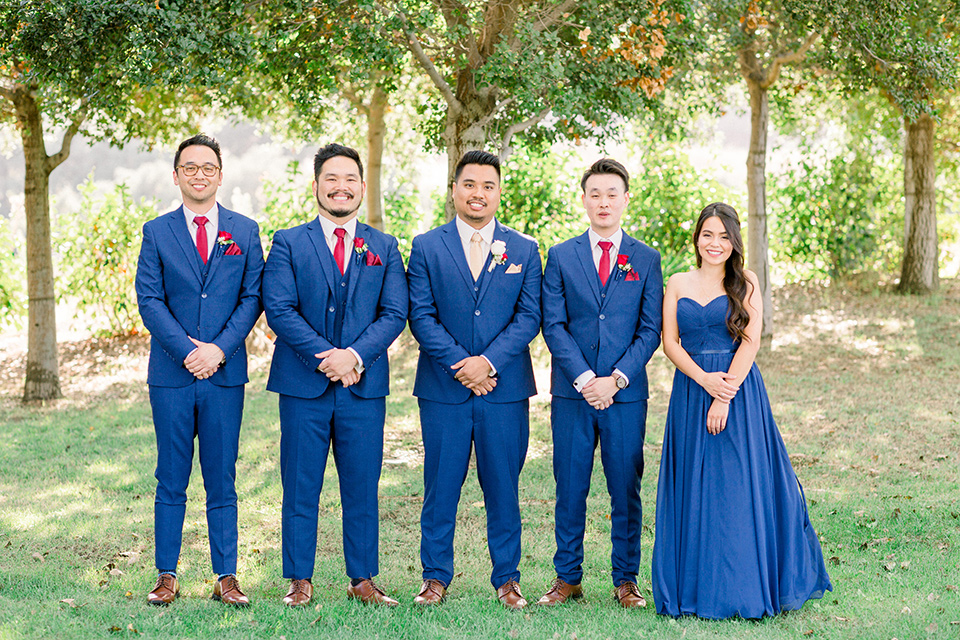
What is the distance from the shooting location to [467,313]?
13.9 ft

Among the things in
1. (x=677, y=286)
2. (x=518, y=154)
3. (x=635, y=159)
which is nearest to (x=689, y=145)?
(x=635, y=159)

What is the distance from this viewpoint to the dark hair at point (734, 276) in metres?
4.18

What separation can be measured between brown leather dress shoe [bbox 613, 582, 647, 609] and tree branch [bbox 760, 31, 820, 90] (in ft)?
23.5

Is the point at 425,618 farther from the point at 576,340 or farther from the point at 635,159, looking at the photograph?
the point at 635,159

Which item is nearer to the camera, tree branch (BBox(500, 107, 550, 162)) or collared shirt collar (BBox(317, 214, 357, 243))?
collared shirt collar (BBox(317, 214, 357, 243))

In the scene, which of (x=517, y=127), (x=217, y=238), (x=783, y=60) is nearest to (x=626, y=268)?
(x=217, y=238)

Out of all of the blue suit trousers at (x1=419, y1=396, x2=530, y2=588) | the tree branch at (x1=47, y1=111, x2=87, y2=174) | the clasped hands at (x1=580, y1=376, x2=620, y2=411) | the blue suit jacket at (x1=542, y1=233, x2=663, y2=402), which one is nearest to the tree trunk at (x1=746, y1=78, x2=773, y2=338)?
the blue suit jacket at (x1=542, y1=233, x2=663, y2=402)

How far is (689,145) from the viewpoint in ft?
51.1

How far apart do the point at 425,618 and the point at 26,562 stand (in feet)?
8.15

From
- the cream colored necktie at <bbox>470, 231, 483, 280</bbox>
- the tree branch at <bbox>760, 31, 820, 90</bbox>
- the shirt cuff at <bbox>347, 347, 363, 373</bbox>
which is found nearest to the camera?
the shirt cuff at <bbox>347, 347, 363, 373</bbox>

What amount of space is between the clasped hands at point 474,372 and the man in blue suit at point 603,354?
1.16ft

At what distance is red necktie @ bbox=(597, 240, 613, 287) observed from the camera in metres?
4.29

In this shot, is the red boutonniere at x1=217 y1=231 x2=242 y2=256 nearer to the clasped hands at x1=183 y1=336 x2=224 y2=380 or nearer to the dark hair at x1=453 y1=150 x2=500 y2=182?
the clasped hands at x1=183 y1=336 x2=224 y2=380

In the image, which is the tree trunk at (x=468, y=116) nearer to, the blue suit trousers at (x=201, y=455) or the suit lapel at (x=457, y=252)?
the suit lapel at (x=457, y=252)
